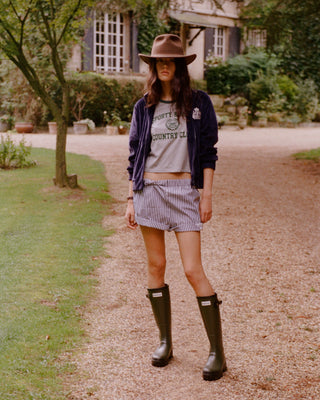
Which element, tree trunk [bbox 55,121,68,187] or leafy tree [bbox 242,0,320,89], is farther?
leafy tree [bbox 242,0,320,89]

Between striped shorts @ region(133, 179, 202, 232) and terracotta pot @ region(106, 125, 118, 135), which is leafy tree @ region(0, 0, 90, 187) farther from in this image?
terracotta pot @ region(106, 125, 118, 135)

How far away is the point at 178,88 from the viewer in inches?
126

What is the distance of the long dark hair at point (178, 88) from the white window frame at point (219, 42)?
26.1 metres

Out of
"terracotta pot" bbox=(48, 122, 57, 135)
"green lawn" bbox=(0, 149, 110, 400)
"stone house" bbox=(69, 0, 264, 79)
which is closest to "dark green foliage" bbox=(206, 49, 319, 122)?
"stone house" bbox=(69, 0, 264, 79)

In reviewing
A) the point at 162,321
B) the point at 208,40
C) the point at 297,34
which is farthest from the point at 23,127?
the point at 162,321

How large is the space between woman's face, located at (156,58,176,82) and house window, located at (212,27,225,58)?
26060 mm

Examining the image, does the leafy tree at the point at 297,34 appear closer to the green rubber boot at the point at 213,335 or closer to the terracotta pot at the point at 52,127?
the terracotta pot at the point at 52,127

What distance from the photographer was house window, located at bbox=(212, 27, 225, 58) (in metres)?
28.5

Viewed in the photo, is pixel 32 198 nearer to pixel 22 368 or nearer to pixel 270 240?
pixel 270 240

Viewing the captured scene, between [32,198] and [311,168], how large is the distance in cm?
667

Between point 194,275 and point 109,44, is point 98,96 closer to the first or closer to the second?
point 109,44

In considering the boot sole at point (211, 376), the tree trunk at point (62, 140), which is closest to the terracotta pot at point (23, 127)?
the tree trunk at point (62, 140)

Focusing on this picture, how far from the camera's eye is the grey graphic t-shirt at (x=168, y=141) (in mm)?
3238

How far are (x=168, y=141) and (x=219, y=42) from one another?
26.8 meters
